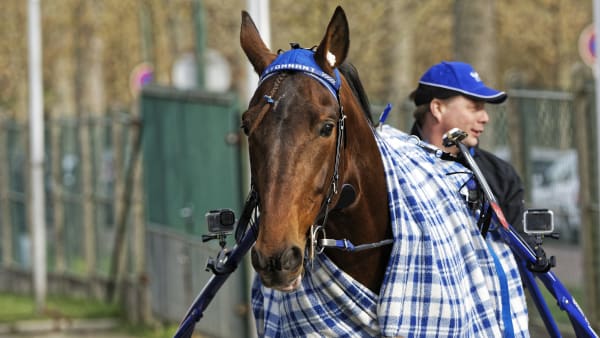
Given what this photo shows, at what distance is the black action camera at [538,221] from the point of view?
18.6 ft

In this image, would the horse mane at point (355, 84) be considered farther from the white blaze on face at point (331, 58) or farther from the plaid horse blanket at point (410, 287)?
the white blaze on face at point (331, 58)

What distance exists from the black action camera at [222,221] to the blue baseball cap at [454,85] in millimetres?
1356

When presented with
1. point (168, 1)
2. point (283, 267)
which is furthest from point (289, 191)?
point (168, 1)

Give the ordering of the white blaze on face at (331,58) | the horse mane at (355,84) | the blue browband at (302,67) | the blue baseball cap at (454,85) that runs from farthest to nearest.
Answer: the blue baseball cap at (454,85), the horse mane at (355,84), the white blaze on face at (331,58), the blue browband at (302,67)

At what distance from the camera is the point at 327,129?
15.2ft

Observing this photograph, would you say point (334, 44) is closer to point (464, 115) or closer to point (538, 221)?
point (538, 221)

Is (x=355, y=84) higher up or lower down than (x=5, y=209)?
higher up

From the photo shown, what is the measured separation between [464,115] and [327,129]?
1797 millimetres

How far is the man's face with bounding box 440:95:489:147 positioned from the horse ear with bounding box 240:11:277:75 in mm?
1466

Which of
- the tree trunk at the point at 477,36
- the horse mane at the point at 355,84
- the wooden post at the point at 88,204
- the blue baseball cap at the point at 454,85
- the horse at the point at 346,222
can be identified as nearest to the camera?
the horse at the point at 346,222

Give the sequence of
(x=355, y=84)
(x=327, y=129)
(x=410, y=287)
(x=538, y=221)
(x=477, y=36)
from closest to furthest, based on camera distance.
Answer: (x=327, y=129), (x=410, y=287), (x=355, y=84), (x=538, y=221), (x=477, y=36)

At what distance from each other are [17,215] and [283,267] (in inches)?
757

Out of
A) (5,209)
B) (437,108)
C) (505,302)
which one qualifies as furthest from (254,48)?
(5,209)

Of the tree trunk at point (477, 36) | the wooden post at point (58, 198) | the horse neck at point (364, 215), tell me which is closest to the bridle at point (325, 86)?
the horse neck at point (364, 215)
